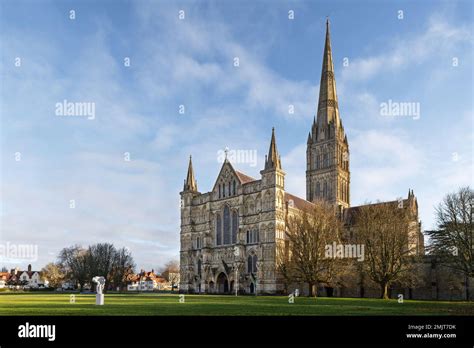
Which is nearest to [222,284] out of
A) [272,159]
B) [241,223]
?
[241,223]

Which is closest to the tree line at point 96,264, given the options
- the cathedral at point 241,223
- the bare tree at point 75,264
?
the bare tree at point 75,264

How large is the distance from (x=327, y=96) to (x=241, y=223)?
40.3 metres

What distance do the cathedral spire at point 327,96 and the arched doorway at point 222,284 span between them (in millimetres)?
41793

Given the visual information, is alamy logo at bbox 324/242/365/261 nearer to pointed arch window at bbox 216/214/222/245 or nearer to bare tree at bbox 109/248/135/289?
pointed arch window at bbox 216/214/222/245

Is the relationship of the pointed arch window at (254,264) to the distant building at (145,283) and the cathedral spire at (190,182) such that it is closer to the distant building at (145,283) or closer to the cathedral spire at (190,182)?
the cathedral spire at (190,182)

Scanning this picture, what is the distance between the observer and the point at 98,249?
331ft

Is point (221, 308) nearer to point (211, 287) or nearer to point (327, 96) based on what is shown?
point (211, 287)
